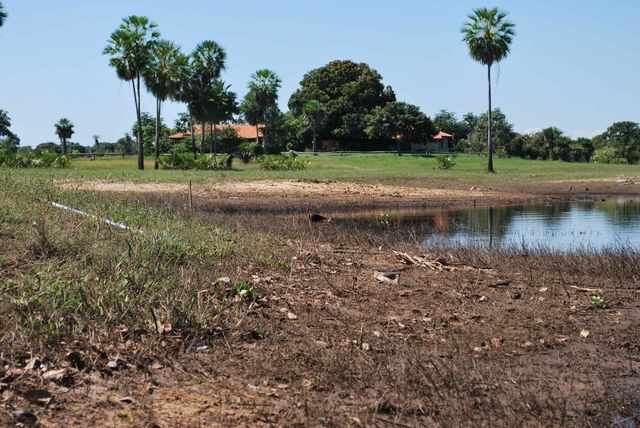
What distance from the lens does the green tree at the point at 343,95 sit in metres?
88.1

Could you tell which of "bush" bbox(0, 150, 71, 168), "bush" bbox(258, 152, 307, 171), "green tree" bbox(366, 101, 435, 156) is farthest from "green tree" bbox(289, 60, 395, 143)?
"bush" bbox(0, 150, 71, 168)

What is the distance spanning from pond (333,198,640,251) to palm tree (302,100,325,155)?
55483mm

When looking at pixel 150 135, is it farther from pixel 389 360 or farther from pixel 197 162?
pixel 389 360

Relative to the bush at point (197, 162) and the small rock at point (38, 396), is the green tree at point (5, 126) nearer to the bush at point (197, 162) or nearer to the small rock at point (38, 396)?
the bush at point (197, 162)

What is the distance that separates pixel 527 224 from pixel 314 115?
214ft

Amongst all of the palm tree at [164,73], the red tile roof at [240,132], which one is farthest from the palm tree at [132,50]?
the red tile roof at [240,132]

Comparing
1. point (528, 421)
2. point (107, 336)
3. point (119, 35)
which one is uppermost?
point (119, 35)

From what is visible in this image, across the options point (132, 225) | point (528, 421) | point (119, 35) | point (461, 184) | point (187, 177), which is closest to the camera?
point (528, 421)

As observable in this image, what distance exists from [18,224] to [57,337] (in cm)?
469

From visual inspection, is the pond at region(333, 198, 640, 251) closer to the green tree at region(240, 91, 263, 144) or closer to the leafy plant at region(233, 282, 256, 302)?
the leafy plant at region(233, 282, 256, 302)

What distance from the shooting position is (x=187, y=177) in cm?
3884

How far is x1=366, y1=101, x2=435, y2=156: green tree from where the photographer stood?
268 feet

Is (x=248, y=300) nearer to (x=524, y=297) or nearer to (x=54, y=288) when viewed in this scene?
(x=54, y=288)

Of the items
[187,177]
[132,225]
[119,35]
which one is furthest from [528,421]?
[119,35]
